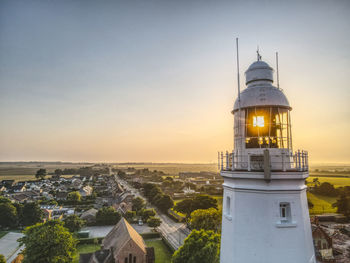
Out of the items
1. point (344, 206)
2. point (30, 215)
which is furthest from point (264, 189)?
point (344, 206)

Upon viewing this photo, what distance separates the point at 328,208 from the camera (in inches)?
2317

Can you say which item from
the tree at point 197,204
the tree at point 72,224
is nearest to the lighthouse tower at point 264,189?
the tree at point 197,204

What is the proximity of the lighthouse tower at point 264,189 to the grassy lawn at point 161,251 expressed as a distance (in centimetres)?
2715

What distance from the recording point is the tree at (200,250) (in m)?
20.8

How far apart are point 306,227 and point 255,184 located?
6.21ft

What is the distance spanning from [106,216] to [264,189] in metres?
49.1

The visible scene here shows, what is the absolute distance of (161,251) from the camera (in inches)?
1316

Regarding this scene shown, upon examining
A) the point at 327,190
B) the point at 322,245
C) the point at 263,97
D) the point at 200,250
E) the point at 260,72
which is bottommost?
the point at 322,245

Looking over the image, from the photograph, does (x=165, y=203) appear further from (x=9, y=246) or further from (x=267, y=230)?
(x=267, y=230)

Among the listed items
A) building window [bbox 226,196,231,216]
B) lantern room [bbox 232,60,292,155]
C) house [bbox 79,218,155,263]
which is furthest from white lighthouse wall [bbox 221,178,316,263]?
house [bbox 79,218,155,263]

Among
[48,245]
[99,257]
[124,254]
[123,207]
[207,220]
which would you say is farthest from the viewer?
[123,207]

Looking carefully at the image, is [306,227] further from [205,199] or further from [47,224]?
[205,199]

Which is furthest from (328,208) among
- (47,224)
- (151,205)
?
(47,224)

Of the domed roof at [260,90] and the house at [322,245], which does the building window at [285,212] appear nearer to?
the domed roof at [260,90]
